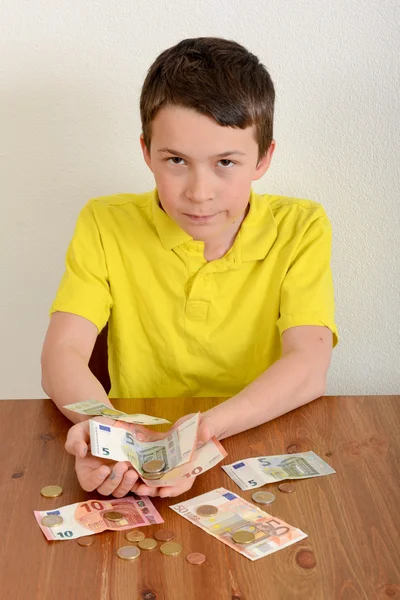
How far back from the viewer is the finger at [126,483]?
1.38 metres

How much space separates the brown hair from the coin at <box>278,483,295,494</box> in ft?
2.40

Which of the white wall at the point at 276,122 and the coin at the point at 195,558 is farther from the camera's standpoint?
the white wall at the point at 276,122

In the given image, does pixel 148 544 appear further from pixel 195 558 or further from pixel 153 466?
pixel 153 466

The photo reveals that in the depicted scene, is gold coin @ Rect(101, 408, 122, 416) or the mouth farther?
the mouth

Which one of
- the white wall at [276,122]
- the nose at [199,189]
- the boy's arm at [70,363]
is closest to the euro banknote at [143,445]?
the boy's arm at [70,363]

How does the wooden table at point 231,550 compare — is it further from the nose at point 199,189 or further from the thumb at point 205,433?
the nose at point 199,189

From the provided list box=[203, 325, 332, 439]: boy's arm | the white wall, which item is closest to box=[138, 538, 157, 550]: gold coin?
box=[203, 325, 332, 439]: boy's arm

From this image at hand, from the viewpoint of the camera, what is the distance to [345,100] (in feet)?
7.56

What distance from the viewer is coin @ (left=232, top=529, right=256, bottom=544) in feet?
4.10

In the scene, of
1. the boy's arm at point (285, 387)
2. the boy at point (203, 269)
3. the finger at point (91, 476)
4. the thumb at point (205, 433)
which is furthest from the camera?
the boy at point (203, 269)

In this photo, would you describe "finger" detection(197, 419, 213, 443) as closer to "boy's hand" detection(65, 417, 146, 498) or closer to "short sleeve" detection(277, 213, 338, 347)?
"boy's hand" detection(65, 417, 146, 498)

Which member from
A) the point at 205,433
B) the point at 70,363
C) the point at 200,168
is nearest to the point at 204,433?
the point at 205,433

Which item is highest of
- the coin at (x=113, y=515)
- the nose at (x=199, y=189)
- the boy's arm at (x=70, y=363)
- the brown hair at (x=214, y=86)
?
the brown hair at (x=214, y=86)

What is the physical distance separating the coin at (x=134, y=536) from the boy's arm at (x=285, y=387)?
0.32 m
